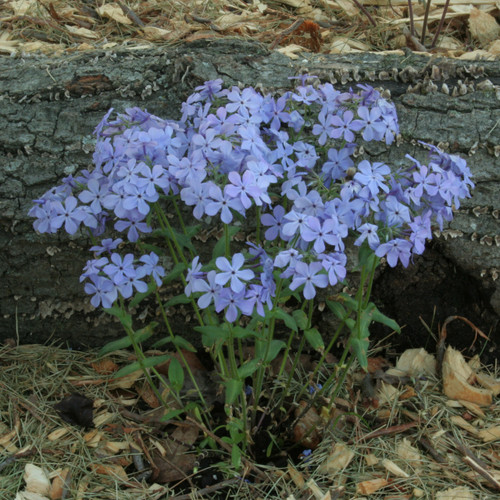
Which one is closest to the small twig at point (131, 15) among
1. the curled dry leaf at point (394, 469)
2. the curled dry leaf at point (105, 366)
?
the curled dry leaf at point (105, 366)

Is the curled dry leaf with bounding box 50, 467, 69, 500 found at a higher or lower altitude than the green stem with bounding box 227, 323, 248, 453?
lower

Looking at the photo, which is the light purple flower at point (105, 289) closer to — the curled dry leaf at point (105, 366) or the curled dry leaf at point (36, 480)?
the curled dry leaf at point (36, 480)

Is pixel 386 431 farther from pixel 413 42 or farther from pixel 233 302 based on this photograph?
pixel 413 42

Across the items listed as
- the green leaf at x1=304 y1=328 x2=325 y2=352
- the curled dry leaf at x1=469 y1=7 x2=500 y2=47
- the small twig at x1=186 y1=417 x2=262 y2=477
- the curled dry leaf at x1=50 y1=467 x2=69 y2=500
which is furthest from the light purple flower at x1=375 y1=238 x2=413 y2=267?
the curled dry leaf at x1=469 y1=7 x2=500 y2=47

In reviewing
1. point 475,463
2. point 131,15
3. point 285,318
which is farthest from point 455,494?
point 131,15

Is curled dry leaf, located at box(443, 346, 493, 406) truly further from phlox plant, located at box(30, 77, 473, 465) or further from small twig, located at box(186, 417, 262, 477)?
small twig, located at box(186, 417, 262, 477)

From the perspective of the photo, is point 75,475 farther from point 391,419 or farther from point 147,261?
point 391,419
